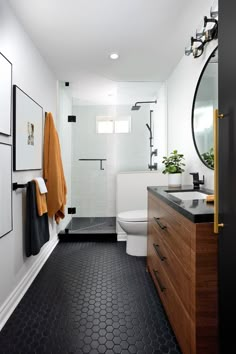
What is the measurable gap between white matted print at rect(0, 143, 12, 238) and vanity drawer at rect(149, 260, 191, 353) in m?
1.19

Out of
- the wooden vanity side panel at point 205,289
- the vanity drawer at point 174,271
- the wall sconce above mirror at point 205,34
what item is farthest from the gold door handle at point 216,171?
the wall sconce above mirror at point 205,34

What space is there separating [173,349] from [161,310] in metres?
0.35

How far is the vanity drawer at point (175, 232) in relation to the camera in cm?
111

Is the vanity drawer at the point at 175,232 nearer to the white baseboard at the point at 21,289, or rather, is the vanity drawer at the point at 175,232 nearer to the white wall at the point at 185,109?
the white wall at the point at 185,109

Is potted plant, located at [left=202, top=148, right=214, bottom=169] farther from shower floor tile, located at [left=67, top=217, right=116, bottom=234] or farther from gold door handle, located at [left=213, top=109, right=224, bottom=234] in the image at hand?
shower floor tile, located at [left=67, top=217, right=116, bottom=234]

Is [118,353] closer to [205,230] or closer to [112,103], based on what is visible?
[205,230]

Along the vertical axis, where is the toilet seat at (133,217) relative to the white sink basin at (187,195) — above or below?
below

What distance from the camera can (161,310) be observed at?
1.67 m

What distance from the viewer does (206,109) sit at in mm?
1966

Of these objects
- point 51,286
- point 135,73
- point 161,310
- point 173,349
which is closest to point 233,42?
point 173,349

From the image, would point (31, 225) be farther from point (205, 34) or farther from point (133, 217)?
point (205, 34)

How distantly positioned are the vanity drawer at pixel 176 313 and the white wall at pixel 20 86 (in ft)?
3.76

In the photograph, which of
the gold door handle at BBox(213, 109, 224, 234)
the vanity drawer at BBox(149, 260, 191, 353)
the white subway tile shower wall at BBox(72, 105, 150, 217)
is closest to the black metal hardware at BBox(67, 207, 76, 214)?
the white subway tile shower wall at BBox(72, 105, 150, 217)

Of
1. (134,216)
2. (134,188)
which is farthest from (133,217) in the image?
(134,188)
